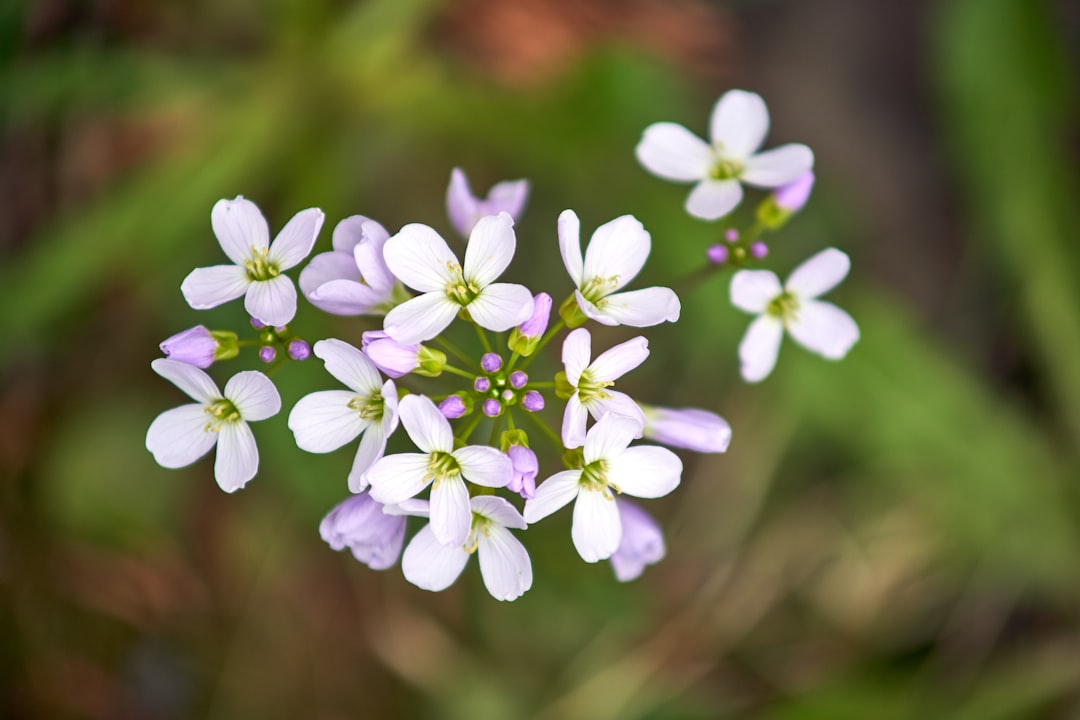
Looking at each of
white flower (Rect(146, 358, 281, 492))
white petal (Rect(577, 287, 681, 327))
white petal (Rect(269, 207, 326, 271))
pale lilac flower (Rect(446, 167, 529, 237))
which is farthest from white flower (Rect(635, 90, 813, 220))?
white flower (Rect(146, 358, 281, 492))

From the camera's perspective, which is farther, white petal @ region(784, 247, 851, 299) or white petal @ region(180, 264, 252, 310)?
white petal @ region(784, 247, 851, 299)

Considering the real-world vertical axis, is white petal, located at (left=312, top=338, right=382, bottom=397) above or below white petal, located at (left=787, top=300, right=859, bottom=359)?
A: below

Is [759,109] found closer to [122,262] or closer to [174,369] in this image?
[174,369]

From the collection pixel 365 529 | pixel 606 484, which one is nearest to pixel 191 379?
pixel 365 529

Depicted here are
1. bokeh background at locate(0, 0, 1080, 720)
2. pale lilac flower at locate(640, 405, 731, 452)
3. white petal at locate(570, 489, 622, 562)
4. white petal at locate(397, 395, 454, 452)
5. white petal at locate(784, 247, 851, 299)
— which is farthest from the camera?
bokeh background at locate(0, 0, 1080, 720)

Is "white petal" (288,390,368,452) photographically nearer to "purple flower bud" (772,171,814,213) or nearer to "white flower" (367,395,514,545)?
"white flower" (367,395,514,545)

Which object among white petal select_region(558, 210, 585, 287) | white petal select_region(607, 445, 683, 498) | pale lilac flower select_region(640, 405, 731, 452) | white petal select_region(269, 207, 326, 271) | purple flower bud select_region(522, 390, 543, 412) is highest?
white petal select_region(558, 210, 585, 287)

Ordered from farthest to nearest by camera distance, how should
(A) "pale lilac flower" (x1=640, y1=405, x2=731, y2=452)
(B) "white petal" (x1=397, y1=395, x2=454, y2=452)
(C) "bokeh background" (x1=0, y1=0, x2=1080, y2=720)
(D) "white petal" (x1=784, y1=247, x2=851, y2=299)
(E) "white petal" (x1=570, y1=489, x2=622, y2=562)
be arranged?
(C) "bokeh background" (x1=0, y1=0, x2=1080, y2=720), (D) "white petal" (x1=784, y1=247, x2=851, y2=299), (A) "pale lilac flower" (x1=640, y1=405, x2=731, y2=452), (E) "white petal" (x1=570, y1=489, x2=622, y2=562), (B) "white petal" (x1=397, y1=395, x2=454, y2=452)

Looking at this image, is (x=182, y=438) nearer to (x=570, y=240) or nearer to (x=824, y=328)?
(x=570, y=240)
